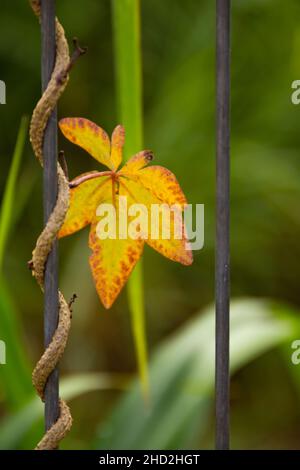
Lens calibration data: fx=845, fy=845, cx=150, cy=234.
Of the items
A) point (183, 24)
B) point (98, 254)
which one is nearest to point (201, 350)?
point (98, 254)

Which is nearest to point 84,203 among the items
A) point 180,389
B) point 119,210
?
point 119,210

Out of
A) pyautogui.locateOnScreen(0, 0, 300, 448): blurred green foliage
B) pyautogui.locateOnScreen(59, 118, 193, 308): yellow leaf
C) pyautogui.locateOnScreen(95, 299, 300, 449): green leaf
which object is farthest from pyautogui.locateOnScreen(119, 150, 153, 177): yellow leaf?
pyautogui.locateOnScreen(0, 0, 300, 448): blurred green foliage

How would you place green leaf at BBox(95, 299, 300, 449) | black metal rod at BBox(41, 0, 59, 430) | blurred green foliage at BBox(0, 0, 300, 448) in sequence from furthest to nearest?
blurred green foliage at BBox(0, 0, 300, 448) < green leaf at BBox(95, 299, 300, 449) < black metal rod at BBox(41, 0, 59, 430)

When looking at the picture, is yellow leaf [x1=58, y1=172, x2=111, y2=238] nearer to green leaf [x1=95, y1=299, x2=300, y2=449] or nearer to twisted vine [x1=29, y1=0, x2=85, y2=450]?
twisted vine [x1=29, y1=0, x2=85, y2=450]

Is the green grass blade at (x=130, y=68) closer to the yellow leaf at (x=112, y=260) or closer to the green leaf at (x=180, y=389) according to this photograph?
the yellow leaf at (x=112, y=260)

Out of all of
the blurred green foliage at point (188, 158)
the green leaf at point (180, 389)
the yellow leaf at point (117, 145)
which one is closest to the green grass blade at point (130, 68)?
the yellow leaf at point (117, 145)

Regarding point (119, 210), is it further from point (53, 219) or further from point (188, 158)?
point (188, 158)
